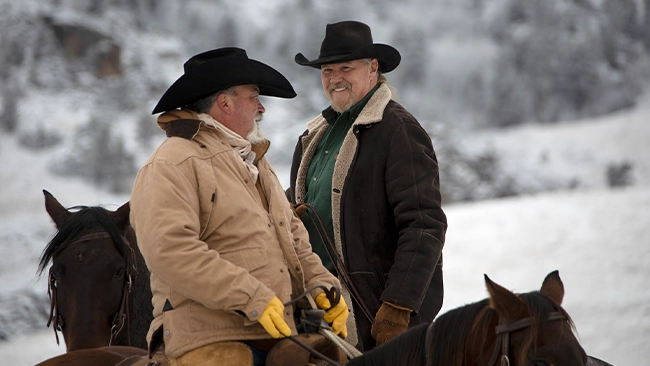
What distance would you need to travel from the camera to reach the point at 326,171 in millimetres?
3512

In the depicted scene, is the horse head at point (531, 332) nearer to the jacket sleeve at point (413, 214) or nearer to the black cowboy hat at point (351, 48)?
the jacket sleeve at point (413, 214)

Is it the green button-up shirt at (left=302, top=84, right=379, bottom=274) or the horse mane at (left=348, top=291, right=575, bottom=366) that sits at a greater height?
the green button-up shirt at (left=302, top=84, right=379, bottom=274)

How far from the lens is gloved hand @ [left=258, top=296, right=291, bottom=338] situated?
222 centimetres

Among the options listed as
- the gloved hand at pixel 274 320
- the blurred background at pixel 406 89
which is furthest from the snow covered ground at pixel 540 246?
the gloved hand at pixel 274 320

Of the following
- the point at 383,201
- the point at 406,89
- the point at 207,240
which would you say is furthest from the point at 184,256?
the point at 406,89

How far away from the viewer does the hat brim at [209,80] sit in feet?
8.32

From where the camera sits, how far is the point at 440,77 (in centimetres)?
1909

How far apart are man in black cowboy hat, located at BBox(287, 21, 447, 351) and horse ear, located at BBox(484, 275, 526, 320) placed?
1.05 metres

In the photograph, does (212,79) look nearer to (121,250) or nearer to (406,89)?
(121,250)

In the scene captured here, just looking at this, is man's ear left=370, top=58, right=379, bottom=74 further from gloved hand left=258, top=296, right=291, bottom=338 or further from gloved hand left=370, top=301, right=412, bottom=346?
gloved hand left=258, top=296, right=291, bottom=338

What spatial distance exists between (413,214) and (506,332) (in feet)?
4.06

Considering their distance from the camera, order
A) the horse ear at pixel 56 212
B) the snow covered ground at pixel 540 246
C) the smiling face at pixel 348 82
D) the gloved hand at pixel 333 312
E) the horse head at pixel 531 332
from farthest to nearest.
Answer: the snow covered ground at pixel 540 246
the smiling face at pixel 348 82
the horse ear at pixel 56 212
the gloved hand at pixel 333 312
the horse head at pixel 531 332

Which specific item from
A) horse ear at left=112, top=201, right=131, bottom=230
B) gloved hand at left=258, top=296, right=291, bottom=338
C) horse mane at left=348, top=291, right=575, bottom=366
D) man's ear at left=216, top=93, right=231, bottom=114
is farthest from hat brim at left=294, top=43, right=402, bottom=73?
horse mane at left=348, top=291, right=575, bottom=366

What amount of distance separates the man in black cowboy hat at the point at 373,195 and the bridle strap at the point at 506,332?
1.04 m
